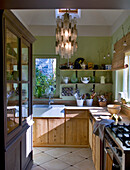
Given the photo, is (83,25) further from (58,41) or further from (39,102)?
(39,102)

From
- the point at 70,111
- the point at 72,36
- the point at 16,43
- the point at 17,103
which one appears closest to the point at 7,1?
the point at 16,43

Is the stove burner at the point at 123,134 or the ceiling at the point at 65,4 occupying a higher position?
the ceiling at the point at 65,4

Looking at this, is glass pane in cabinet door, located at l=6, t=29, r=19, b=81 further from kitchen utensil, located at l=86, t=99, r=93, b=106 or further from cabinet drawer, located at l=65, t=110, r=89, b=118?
kitchen utensil, located at l=86, t=99, r=93, b=106

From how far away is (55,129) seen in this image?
13.2ft

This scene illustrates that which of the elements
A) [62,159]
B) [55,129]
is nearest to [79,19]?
[55,129]

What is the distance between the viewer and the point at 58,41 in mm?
3035

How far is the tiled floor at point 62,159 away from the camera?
3.20 m

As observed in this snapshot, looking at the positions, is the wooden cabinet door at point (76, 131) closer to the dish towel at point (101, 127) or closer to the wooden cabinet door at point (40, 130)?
the wooden cabinet door at point (40, 130)

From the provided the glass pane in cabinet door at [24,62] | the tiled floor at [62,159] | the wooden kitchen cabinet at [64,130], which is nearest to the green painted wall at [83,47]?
the wooden kitchen cabinet at [64,130]

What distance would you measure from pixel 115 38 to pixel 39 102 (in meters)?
2.42

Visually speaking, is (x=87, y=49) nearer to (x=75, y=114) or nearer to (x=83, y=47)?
(x=83, y=47)

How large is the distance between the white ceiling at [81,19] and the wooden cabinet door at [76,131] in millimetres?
2351

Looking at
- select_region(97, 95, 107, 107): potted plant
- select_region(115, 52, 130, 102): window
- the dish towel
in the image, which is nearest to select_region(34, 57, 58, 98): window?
select_region(97, 95, 107, 107): potted plant

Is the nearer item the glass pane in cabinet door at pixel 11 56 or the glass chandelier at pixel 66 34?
the glass pane in cabinet door at pixel 11 56
